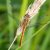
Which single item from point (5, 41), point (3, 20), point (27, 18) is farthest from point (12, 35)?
point (27, 18)

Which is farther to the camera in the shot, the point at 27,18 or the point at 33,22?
the point at 33,22

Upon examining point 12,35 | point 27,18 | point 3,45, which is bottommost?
point 3,45

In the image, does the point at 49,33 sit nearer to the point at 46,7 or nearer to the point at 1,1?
the point at 46,7

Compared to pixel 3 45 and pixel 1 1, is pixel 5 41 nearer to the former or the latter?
pixel 3 45

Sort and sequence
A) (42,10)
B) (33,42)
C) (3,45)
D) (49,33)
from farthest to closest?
(42,10) < (3,45) < (49,33) < (33,42)

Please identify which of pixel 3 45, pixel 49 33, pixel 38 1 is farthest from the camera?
pixel 3 45

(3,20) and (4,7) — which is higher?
(4,7)
